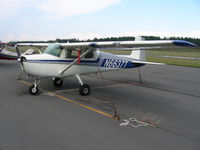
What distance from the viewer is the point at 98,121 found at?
4.59m

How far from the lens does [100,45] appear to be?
6.34 meters

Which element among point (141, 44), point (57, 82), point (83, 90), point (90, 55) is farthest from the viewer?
point (57, 82)

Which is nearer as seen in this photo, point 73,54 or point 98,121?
point 98,121

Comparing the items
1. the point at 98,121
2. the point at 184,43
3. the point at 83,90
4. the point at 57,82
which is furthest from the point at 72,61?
the point at 184,43

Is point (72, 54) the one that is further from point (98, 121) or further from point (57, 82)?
point (98, 121)

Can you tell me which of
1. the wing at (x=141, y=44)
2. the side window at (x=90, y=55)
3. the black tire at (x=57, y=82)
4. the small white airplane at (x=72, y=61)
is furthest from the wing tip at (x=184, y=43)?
the black tire at (x=57, y=82)

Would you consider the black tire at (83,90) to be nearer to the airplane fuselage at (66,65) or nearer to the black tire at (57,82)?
the airplane fuselage at (66,65)

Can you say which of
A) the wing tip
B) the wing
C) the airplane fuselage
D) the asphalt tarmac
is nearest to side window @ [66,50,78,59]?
the airplane fuselage

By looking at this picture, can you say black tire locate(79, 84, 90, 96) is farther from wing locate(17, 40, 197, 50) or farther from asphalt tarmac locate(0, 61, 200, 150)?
wing locate(17, 40, 197, 50)

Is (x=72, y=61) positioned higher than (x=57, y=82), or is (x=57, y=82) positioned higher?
(x=72, y=61)

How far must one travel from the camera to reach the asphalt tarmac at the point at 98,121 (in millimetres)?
3520

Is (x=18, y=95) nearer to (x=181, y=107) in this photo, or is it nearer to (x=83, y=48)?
(x=83, y=48)

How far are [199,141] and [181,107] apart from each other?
2.34m

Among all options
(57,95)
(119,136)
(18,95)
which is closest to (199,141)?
(119,136)
